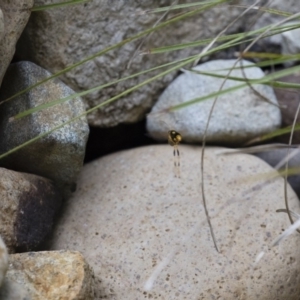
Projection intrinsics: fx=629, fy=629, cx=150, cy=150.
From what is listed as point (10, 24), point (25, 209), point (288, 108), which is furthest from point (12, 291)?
point (288, 108)

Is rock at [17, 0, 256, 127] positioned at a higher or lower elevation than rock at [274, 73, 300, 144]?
higher

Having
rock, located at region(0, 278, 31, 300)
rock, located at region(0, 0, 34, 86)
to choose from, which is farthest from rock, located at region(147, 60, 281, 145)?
rock, located at region(0, 278, 31, 300)

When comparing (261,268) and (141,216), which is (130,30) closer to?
(141,216)

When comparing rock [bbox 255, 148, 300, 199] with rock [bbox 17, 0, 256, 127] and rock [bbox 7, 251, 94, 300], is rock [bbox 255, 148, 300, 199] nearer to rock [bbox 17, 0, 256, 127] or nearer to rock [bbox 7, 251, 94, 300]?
rock [bbox 17, 0, 256, 127]

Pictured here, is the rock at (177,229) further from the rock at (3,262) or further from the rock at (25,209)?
the rock at (3,262)

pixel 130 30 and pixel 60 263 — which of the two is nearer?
pixel 60 263

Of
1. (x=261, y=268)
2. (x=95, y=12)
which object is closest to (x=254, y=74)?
(x=95, y=12)
